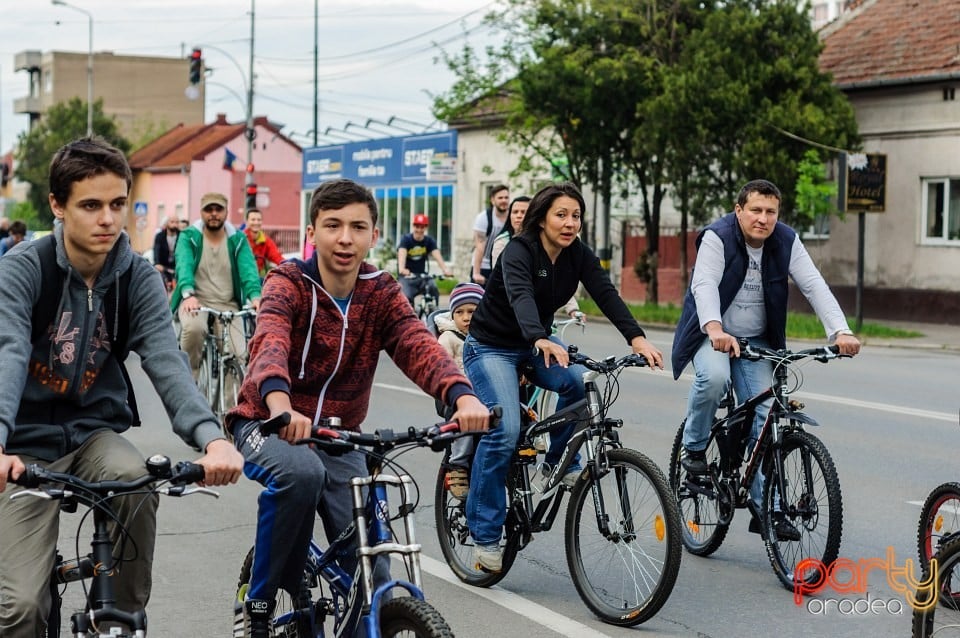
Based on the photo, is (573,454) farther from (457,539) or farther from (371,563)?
(371,563)

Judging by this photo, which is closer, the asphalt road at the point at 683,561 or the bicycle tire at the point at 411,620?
the bicycle tire at the point at 411,620

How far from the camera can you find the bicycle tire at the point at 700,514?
7.39 metres

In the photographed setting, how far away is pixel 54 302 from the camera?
4172 mm

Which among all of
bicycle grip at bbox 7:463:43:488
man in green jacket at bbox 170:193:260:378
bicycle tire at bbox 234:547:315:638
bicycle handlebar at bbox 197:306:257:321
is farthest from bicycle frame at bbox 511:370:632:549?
man in green jacket at bbox 170:193:260:378

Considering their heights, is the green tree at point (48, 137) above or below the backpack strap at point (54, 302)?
above

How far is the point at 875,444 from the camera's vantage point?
36.9 ft

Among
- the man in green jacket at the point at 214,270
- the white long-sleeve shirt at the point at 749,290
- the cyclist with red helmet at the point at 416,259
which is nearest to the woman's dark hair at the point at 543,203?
the white long-sleeve shirt at the point at 749,290

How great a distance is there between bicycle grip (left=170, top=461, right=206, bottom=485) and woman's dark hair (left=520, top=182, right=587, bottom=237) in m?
3.14

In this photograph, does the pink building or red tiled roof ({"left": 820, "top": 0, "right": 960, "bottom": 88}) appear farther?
the pink building

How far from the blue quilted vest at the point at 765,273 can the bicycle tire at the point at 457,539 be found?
142 cm

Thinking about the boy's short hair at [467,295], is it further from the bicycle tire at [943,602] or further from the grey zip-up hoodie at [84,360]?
the grey zip-up hoodie at [84,360]

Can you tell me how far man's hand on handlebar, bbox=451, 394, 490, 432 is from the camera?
421cm

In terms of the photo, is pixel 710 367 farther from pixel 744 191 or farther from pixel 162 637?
pixel 162 637

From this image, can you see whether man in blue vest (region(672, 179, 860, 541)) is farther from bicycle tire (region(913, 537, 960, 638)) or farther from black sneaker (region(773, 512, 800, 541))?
bicycle tire (region(913, 537, 960, 638))
